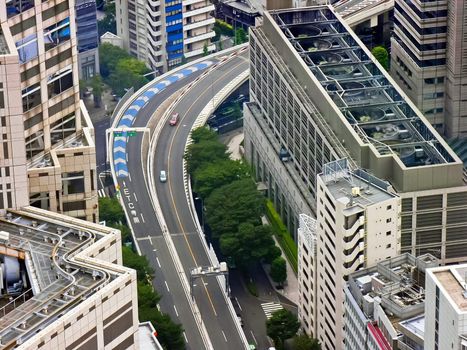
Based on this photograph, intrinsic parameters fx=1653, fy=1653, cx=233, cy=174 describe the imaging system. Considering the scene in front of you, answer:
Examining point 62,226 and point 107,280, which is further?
point 62,226

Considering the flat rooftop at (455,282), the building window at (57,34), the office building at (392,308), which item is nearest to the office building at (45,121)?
the building window at (57,34)

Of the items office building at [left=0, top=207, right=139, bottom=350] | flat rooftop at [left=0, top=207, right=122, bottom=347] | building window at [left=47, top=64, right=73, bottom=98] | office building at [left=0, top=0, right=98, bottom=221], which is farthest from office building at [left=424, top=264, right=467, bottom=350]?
building window at [left=47, top=64, right=73, bottom=98]

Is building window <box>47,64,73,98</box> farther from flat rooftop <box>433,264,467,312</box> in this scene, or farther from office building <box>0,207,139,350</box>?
flat rooftop <box>433,264,467,312</box>

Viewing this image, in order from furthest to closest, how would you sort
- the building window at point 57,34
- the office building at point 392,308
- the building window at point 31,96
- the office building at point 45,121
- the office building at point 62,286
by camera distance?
the office building at point 392,308 < the building window at point 57,34 < the building window at point 31,96 < the office building at point 45,121 < the office building at point 62,286

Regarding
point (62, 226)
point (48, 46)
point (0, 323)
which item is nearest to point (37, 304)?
point (0, 323)

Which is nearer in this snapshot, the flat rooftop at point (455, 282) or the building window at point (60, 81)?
the flat rooftop at point (455, 282)

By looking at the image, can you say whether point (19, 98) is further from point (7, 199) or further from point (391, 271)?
point (391, 271)

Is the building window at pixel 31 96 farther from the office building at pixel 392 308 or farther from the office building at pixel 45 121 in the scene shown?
the office building at pixel 392 308
